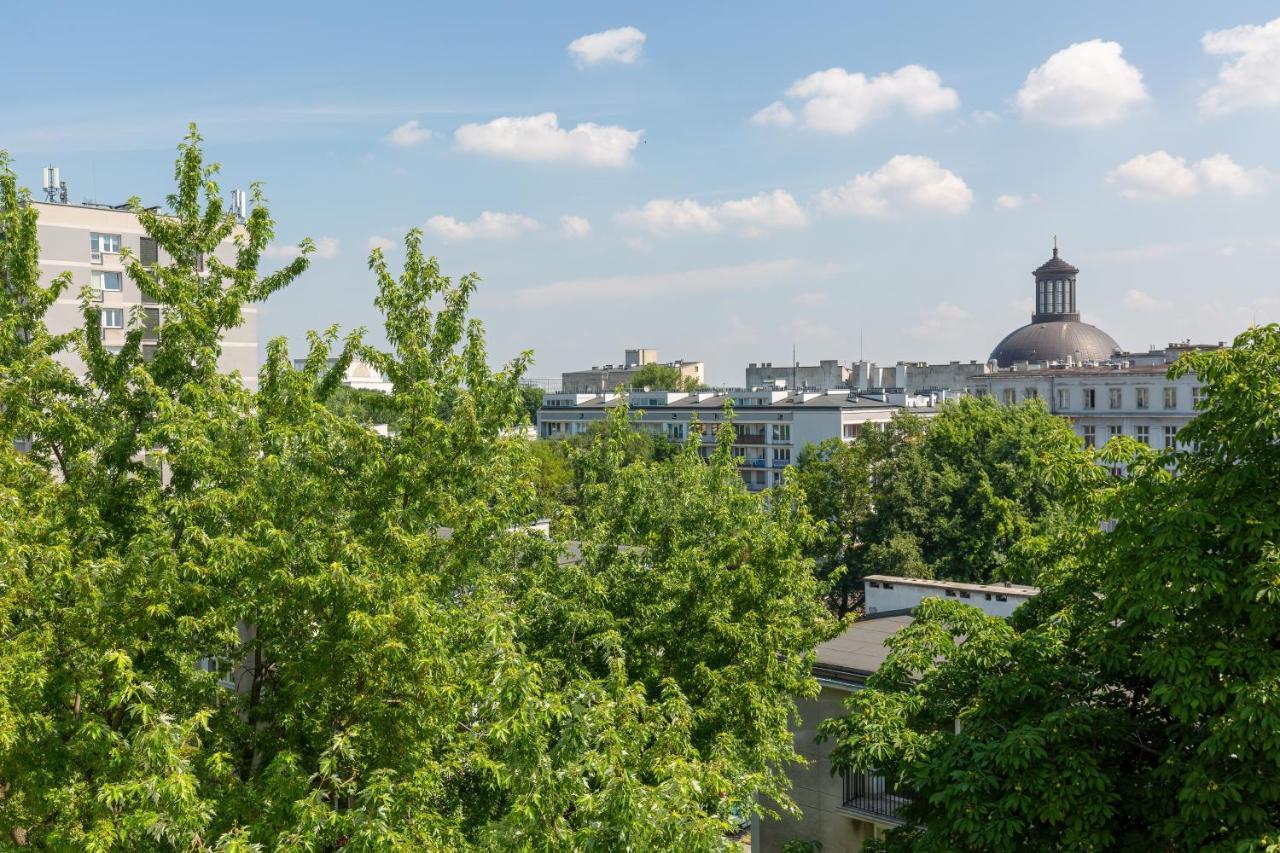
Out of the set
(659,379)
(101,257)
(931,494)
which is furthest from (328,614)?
(659,379)

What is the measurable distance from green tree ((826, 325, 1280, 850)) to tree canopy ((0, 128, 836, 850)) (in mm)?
2363

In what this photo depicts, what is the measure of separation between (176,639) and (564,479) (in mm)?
55222

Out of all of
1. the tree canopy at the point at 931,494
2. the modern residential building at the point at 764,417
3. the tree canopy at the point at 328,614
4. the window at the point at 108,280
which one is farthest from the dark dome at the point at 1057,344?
the tree canopy at the point at 328,614

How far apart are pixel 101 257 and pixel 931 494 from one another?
4468 cm

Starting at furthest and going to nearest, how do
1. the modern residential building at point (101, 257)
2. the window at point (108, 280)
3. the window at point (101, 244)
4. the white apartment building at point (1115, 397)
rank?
the white apartment building at point (1115, 397), the window at point (108, 280), the window at point (101, 244), the modern residential building at point (101, 257)

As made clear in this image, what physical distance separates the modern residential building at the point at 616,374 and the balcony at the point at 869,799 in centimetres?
13777

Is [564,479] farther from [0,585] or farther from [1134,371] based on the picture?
[0,585]

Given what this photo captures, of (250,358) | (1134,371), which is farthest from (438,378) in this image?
(1134,371)

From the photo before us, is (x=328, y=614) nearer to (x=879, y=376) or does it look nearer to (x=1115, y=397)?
(x=1115, y=397)

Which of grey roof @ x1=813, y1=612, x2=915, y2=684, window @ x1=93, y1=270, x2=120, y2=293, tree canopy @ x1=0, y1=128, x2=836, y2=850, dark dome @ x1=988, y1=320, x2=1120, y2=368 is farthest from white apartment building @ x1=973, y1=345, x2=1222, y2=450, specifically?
tree canopy @ x1=0, y1=128, x2=836, y2=850

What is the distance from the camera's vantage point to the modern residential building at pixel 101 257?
179ft

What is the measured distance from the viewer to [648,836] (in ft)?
28.1

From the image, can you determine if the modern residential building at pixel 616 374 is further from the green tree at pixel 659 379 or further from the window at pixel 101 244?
the window at pixel 101 244

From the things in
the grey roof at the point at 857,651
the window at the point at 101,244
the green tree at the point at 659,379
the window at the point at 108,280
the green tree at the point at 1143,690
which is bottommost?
the grey roof at the point at 857,651
